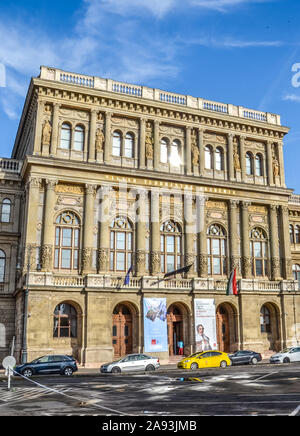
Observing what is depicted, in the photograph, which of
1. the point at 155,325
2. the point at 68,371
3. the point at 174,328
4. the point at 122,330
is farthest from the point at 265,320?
the point at 68,371

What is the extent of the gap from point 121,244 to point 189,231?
6.45 meters

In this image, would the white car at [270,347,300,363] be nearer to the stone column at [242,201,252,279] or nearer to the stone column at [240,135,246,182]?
the stone column at [242,201,252,279]

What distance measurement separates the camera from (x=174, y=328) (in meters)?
40.8

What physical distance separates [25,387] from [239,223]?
28.1 metres

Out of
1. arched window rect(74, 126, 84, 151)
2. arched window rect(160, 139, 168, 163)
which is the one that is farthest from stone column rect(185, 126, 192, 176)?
arched window rect(74, 126, 84, 151)

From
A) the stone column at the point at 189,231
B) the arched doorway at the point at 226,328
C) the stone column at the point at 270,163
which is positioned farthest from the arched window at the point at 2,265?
the stone column at the point at 270,163

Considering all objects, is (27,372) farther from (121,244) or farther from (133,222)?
(133,222)

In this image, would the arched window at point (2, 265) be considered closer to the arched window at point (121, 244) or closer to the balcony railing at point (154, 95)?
the arched window at point (121, 244)

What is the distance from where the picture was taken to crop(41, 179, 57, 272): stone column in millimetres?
36312

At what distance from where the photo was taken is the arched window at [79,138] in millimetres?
40719

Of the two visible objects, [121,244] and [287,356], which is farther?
[121,244]

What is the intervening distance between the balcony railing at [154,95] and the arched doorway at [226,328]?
19.3 meters

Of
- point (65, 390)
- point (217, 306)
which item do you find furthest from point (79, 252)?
point (65, 390)
